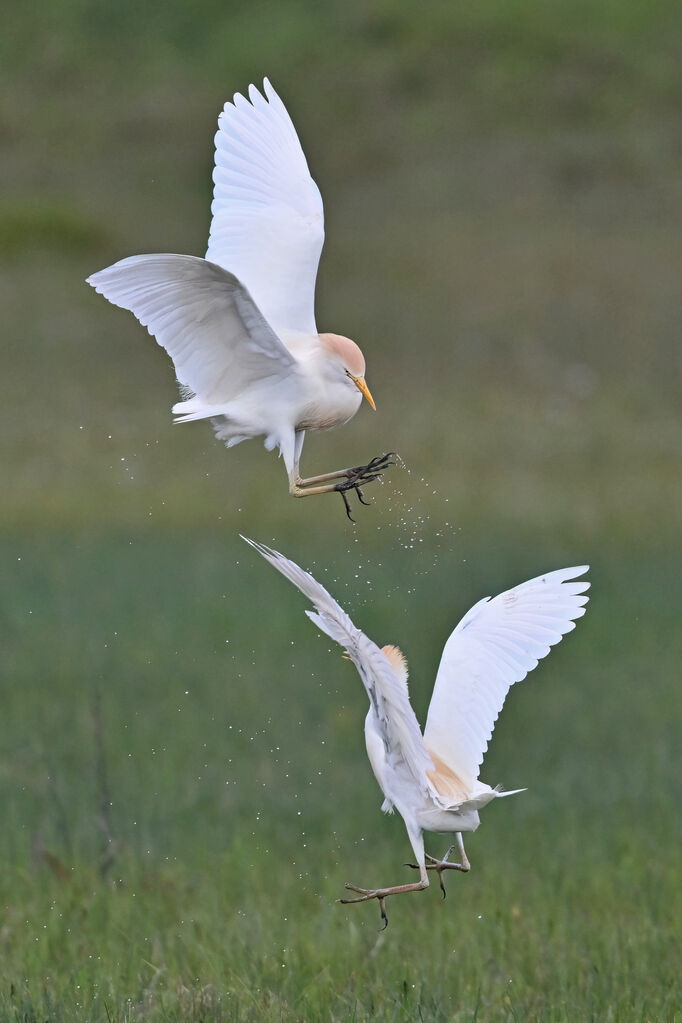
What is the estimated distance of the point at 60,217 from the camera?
29.1 m

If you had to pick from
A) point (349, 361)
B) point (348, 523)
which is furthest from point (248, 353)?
point (348, 523)

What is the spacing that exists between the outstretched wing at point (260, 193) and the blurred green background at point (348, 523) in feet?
6.25

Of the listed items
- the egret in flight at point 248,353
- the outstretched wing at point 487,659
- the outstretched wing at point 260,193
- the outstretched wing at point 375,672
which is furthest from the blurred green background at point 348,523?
the outstretched wing at point 260,193

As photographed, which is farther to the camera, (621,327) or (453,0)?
(453,0)

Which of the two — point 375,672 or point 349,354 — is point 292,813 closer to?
point 349,354

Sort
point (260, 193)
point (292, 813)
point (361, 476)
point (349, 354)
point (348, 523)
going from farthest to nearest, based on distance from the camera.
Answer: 1. point (348, 523)
2. point (292, 813)
3. point (260, 193)
4. point (361, 476)
5. point (349, 354)

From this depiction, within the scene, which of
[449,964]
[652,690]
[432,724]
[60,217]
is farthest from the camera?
[60,217]

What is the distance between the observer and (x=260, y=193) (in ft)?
16.5

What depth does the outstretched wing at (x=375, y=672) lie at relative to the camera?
11.7 feet

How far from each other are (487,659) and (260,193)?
1464 millimetres

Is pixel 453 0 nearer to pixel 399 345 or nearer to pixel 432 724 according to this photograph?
pixel 399 345

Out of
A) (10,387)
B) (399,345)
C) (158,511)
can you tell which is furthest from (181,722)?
(399,345)

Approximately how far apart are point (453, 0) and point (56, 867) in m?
33.4

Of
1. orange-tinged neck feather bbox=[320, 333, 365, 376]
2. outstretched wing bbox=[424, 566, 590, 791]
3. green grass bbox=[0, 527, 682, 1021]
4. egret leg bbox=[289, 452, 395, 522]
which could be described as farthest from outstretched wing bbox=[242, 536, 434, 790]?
green grass bbox=[0, 527, 682, 1021]
